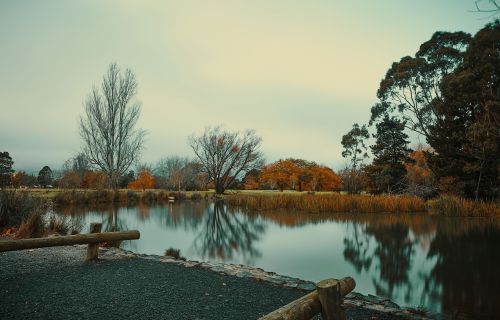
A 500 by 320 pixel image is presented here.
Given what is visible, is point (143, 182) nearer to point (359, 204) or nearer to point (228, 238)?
point (359, 204)

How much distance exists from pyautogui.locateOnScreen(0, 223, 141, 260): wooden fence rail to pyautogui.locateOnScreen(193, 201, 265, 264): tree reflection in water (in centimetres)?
334

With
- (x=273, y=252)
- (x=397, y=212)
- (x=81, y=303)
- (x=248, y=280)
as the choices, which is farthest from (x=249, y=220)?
(x=81, y=303)

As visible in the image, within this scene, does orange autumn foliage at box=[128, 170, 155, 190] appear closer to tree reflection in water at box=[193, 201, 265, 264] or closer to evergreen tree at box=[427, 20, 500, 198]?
tree reflection in water at box=[193, 201, 265, 264]

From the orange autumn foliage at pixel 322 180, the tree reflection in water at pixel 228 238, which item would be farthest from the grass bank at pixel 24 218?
the orange autumn foliage at pixel 322 180

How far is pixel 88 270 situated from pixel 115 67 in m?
26.4

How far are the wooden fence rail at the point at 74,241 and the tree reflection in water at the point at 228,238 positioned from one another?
3341 mm

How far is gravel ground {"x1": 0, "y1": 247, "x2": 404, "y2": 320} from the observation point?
3.79m

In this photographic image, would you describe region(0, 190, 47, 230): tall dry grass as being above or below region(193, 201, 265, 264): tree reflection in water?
above

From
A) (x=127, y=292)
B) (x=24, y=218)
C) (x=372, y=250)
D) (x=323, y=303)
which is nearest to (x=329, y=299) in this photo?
(x=323, y=303)

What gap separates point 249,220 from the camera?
56.9 ft

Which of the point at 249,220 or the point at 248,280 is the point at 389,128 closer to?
the point at 249,220

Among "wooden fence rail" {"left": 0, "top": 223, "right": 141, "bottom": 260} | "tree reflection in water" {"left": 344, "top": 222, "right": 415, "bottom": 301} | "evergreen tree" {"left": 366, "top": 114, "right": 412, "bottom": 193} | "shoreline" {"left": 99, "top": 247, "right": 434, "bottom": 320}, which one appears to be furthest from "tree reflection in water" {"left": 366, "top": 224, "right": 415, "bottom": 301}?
"evergreen tree" {"left": 366, "top": 114, "right": 412, "bottom": 193}

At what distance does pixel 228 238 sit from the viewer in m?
12.4

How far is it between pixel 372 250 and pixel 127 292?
761cm
